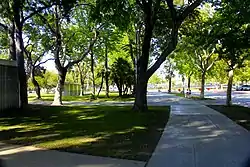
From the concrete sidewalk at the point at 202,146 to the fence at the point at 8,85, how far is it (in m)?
9.12

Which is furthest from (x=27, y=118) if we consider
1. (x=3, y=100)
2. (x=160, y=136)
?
(x=160, y=136)

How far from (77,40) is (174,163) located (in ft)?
90.5

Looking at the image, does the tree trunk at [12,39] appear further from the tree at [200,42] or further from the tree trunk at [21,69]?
the tree at [200,42]

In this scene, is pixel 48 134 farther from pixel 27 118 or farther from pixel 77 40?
pixel 77 40

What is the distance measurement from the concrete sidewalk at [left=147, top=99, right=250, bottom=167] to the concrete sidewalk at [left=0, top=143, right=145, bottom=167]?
2.38ft

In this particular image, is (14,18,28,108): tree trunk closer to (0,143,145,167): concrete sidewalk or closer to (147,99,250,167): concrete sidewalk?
(147,99,250,167): concrete sidewalk

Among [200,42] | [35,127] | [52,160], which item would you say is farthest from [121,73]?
[52,160]

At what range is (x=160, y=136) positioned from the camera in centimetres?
1071

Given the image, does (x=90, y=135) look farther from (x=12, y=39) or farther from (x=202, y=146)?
(x=12, y=39)

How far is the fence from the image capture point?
18016 millimetres

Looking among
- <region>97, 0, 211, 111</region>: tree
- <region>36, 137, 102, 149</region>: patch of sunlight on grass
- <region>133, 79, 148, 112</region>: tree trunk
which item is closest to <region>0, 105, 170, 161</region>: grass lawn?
<region>36, 137, 102, 149</region>: patch of sunlight on grass

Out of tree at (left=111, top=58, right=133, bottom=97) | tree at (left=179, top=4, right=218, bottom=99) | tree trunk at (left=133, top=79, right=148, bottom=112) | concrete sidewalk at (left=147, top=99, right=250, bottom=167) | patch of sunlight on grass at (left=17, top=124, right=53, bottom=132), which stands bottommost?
concrete sidewalk at (left=147, top=99, right=250, bottom=167)

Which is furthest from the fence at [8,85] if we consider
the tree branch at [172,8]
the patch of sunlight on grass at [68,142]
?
the patch of sunlight on grass at [68,142]

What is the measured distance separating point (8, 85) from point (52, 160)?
1237cm
